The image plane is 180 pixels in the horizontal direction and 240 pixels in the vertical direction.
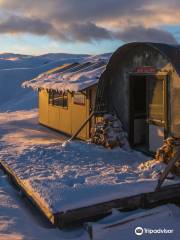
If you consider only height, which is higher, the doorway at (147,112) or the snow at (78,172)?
the doorway at (147,112)

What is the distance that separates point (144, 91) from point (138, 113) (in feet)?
2.28

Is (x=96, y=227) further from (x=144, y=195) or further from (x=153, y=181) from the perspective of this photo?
(x=153, y=181)

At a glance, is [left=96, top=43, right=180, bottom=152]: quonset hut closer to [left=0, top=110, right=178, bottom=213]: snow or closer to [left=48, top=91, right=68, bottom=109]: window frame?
[left=0, top=110, right=178, bottom=213]: snow

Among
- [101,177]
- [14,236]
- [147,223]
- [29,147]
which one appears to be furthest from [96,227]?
[29,147]

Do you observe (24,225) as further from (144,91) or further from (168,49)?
(144,91)

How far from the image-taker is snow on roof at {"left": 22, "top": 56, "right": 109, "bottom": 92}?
14.1m

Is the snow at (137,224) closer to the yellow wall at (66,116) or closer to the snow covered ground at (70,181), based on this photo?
the snow covered ground at (70,181)

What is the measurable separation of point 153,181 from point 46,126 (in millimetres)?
11705

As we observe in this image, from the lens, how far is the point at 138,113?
12.3 metres

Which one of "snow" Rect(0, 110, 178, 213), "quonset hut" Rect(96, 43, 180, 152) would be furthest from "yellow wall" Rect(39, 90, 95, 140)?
"snow" Rect(0, 110, 178, 213)

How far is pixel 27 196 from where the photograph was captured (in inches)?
325

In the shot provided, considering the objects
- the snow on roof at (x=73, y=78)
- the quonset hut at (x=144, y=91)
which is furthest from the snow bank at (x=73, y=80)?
the quonset hut at (x=144, y=91)

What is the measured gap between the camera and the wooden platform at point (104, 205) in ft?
22.5

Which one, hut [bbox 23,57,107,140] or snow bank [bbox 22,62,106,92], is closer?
snow bank [bbox 22,62,106,92]
